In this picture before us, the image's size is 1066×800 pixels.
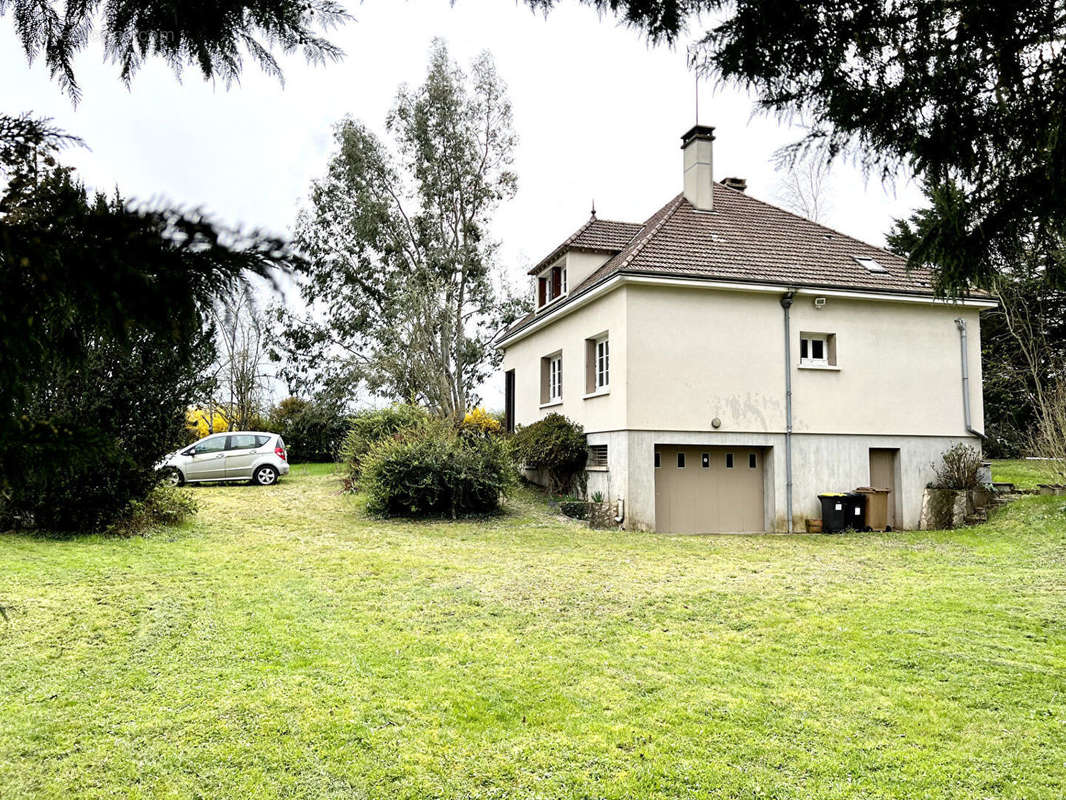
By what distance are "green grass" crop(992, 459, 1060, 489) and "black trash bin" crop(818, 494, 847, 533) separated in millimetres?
4778

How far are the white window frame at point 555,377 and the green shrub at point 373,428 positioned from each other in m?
3.31

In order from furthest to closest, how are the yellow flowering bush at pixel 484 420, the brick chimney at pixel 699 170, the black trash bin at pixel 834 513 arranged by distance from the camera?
the yellow flowering bush at pixel 484 420 < the brick chimney at pixel 699 170 < the black trash bin at pixel 834 513

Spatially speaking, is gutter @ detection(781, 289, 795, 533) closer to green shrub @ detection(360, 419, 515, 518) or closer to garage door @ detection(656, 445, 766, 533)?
garage door @ detection(656, 445, 766, 533)

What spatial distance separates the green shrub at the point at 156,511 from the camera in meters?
11.0

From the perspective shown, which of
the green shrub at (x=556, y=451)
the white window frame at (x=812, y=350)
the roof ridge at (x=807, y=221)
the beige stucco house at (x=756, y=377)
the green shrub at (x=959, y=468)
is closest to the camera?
the beige stucco house at (x=756, y=377)

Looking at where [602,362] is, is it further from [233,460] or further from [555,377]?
[233,460]

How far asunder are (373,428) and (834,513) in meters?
11.7

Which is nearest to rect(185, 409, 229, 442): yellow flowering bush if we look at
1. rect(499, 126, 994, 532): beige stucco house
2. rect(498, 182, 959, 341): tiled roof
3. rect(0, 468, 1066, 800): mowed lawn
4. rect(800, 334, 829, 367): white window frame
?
rect(498, 182, 959, 341): tiled roof

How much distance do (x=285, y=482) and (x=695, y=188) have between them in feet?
A: 44.3

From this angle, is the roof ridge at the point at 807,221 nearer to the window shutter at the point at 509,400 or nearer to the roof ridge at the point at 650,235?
the roof ridge at the point at 650,235

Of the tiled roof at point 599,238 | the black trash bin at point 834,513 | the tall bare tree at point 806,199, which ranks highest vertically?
the tall bare tree at point 806,199

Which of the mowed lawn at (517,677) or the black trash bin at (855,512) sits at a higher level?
the black trash bin at (855,512)

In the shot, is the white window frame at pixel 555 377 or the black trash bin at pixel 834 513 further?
the white window frame at pixel 555 377

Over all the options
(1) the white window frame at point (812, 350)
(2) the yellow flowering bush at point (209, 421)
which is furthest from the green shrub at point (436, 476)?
(2) the yellow flowering bush at point (209, 421)
